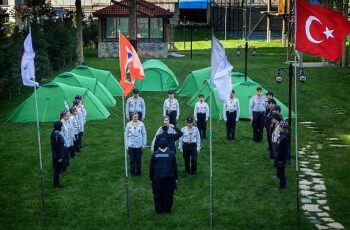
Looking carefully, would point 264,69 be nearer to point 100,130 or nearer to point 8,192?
point 100,130

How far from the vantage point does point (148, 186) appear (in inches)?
582

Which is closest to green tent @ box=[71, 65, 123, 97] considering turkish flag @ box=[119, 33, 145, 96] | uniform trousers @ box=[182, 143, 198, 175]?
uniform trousers @ box=[182, 143, 198, 175]

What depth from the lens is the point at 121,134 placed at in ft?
69.0

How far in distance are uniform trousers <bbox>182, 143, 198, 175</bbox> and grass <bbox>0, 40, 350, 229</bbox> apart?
253mm

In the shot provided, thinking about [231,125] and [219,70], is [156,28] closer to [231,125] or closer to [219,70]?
[231,125]

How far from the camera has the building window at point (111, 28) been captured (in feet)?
149

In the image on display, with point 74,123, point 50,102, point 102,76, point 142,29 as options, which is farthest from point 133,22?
point 74,123

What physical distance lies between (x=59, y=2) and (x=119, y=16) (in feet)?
76.2

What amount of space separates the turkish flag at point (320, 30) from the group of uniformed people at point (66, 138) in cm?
632

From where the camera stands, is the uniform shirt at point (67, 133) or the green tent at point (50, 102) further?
the green tent at point (50, 102)

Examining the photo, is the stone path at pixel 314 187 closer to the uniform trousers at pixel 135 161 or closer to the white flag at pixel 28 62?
the uniform trousers at pixel 135 161

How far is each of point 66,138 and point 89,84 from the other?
34.1 ft

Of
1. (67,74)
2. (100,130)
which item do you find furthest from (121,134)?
(67,74)

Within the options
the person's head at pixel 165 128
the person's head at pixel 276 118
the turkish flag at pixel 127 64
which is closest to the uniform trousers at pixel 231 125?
the person's head at pixel 276 118
